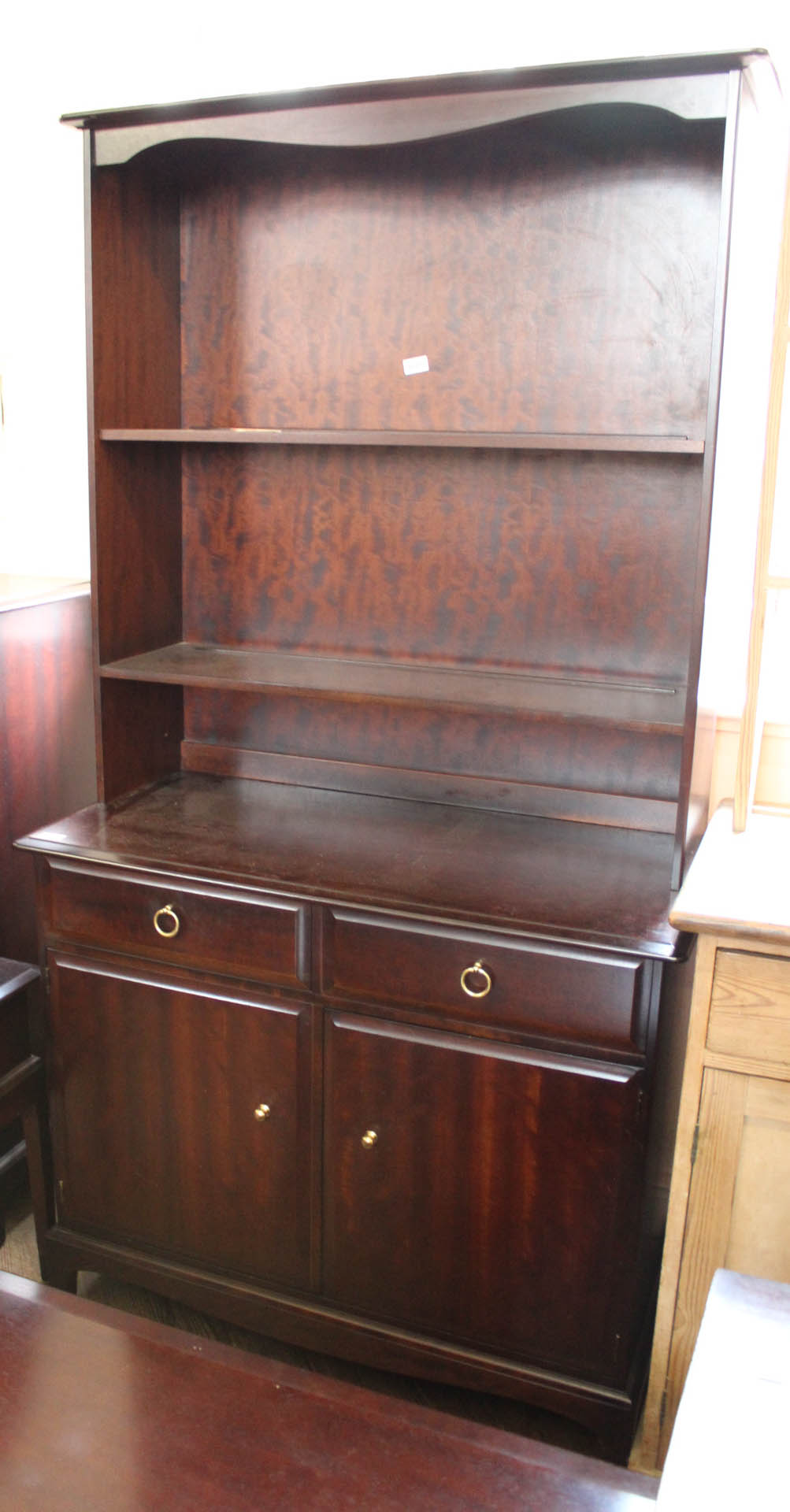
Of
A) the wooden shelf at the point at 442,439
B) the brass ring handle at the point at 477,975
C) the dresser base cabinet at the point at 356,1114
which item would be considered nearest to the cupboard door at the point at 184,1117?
the dresser base cabinet at the point at 356,1114

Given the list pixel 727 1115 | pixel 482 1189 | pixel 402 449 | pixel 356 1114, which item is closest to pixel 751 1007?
pixel 727 1115

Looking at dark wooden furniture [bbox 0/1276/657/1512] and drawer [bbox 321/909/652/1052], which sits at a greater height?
drawer [bbox 321/909/652/1052]

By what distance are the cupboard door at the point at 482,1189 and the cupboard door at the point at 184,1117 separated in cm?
7

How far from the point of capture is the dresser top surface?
1.50 m

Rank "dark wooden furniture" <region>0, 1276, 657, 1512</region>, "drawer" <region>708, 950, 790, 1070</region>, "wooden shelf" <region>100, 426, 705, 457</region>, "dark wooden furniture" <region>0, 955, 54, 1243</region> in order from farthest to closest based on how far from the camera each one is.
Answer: "dark wooden furniture" <region>0, 955, 54, 1243</region>
"wooden shelf" <region>100, 426, 705, 457</region>
"drawer" <region>708, 950, 790, 1070</region>
"dark wooden furniture" <region>0, 1276, 657, 1512</region>

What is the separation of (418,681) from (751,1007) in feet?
2.27

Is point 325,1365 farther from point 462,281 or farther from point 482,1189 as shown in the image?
point 462,281

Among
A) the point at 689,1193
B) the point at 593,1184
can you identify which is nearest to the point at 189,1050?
the point at 593,1184

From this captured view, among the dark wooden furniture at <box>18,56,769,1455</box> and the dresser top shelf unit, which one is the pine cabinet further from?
the dresser top shelf unit

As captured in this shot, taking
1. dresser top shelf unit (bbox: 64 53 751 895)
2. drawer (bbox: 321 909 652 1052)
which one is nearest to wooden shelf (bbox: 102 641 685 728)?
dresser top shelf unit (bbox: 64 53 751 895)

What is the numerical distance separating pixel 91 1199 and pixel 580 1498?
104 centimetres

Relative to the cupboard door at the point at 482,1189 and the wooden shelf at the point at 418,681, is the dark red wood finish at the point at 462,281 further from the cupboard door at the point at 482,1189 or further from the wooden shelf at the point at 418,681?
the cupboard door at the point at 482,1189

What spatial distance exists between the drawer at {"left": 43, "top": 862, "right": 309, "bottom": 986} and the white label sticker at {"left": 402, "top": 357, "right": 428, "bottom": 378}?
2.74ft

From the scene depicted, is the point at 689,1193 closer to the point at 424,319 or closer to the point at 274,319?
the point at 424,319
